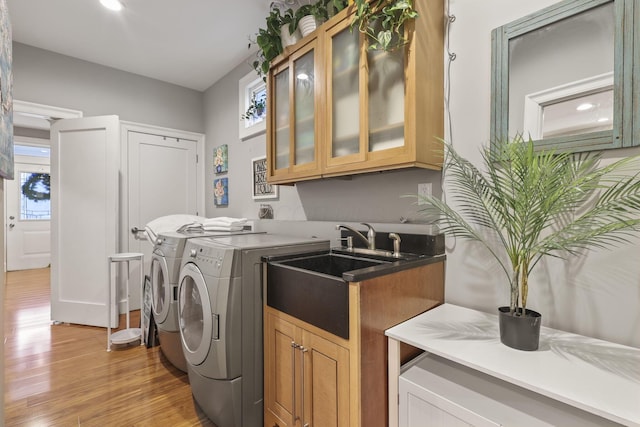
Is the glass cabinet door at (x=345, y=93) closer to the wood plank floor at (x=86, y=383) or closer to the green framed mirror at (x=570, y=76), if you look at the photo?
the green framed mirror at (x=570, y=76)

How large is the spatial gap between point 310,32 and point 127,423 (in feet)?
8.10

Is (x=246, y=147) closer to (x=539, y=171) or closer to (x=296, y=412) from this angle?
(x=296, y=412)

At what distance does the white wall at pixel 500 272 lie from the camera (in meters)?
1.05

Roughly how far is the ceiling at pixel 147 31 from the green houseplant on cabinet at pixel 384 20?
1.28 m

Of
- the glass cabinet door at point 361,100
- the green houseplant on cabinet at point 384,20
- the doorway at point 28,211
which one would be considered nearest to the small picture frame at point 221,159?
the glass cabinet door at point 361,100

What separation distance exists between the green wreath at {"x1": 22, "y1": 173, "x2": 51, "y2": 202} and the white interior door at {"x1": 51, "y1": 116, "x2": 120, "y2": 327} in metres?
4.03

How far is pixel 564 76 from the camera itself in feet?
3.79

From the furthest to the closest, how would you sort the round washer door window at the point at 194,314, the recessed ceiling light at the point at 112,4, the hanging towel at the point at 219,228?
1. the hanging towel at the point at 219,228
2. the recessed ceiling light at the point at 112,4
3. the round washer door window at the point at 194,314

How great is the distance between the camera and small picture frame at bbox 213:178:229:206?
11.5ft

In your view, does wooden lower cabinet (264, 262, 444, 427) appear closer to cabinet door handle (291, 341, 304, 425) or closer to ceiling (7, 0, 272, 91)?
cabinet door handle (291, 341, 304, 425)

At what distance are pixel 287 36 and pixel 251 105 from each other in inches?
45.5

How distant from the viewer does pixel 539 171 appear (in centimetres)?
94

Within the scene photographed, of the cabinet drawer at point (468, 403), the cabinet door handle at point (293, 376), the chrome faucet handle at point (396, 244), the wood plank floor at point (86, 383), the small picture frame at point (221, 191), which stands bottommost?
the wood plank floor at point (86, 383)

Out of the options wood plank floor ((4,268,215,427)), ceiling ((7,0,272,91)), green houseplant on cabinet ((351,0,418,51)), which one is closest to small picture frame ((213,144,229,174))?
ceiling ((7,0,272,91))
